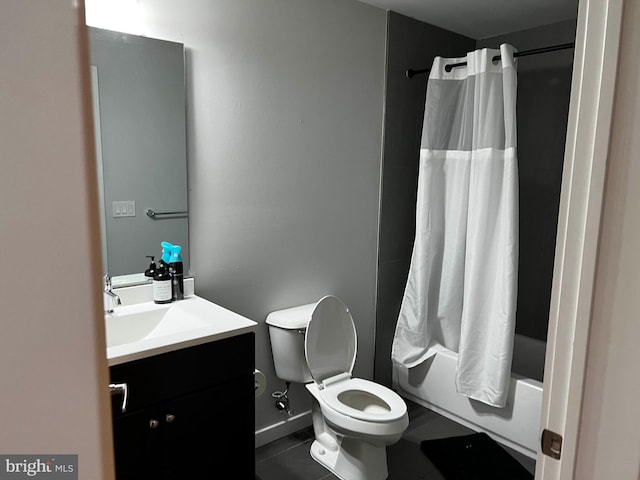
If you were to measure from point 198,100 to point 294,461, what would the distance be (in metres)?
1.80

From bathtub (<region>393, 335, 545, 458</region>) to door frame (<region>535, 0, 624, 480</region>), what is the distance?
5.13ft

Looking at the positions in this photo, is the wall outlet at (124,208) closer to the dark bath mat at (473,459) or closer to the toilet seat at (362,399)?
the toilet seat at (362,399)

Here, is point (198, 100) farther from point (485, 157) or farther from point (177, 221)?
point (485, 157)

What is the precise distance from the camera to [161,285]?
78.7 inches

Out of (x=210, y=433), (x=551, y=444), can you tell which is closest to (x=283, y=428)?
(x=210, y=433)

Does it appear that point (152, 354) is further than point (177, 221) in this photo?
No

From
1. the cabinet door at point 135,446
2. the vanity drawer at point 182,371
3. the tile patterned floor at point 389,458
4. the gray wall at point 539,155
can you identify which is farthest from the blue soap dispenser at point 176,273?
the gray wall at point 539,155

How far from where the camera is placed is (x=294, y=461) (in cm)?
238

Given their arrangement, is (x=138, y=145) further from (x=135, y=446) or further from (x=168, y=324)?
(x=135, y=446)

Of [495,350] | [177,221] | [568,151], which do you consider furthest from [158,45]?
[495,350]

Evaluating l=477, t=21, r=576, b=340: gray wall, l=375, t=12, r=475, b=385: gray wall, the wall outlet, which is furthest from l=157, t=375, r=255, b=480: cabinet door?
l=477, t=21, r=576, b=340: gray wall

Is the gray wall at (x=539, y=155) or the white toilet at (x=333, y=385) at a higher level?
the gray wall at (x=539, y=155)

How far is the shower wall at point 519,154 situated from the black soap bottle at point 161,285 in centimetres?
136

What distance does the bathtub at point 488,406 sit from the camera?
2455 millimetres
